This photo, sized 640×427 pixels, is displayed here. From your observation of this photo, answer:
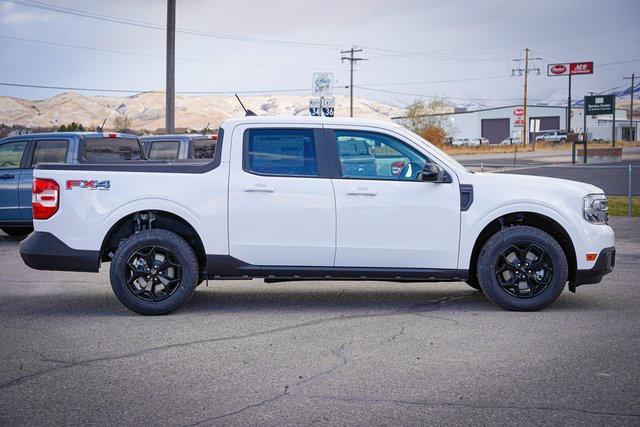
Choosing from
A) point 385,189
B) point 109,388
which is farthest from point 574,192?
point 109,388

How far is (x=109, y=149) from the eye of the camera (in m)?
13.2

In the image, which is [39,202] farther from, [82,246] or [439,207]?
[439,207]

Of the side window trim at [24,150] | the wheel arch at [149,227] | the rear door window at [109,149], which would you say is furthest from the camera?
the side window trim at [24,150]

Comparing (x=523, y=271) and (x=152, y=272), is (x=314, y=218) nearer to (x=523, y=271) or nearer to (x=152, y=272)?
(x=152, y=272)

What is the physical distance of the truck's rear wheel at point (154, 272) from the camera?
762cm

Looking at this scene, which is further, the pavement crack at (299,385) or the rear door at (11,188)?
the rear door at (11,188)

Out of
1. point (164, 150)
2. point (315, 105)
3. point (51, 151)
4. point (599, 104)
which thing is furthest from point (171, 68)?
point (599, 104)

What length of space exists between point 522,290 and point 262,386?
11.2 feet

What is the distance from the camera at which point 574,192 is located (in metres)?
7.79

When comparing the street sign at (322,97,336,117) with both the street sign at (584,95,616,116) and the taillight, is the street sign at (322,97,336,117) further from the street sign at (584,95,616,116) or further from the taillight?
the street sign at (584,95,616,116)

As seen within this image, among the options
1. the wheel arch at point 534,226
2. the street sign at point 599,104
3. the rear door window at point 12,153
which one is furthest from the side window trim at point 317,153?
the street sign at point 599,104

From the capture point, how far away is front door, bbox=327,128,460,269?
765 centimetres

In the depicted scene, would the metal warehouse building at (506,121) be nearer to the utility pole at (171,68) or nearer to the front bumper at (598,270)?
the utility pole at (171,68)

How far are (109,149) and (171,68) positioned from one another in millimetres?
12560
